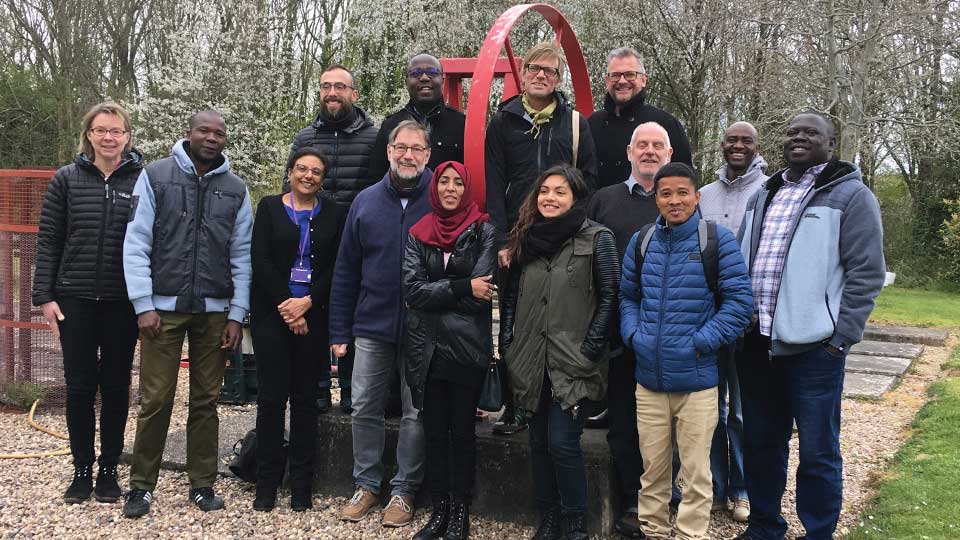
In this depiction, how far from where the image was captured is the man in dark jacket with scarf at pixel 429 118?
4.69m

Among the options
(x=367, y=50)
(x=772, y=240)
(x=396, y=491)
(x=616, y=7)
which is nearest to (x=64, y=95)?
(x=367, y=50)

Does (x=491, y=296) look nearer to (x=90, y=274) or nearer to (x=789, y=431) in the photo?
(x=789, y=431)

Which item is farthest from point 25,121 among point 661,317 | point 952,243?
point 952,243

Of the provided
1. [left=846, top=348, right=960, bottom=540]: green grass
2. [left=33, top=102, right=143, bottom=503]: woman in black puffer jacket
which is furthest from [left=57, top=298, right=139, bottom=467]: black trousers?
[left=846, top=348, right=960, bottom=540]: green grass

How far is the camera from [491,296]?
3.99 meters

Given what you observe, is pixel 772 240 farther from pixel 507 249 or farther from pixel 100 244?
pixel 100 244

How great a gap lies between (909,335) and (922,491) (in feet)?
23.8

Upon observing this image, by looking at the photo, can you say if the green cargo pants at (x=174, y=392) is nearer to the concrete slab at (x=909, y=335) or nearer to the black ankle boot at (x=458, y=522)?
the black ankle boot at (x=458, y=522)

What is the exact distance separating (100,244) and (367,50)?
605 inches

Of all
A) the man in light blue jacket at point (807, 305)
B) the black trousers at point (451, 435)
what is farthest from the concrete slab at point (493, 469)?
the man in light blue jacket at point (807, 305)

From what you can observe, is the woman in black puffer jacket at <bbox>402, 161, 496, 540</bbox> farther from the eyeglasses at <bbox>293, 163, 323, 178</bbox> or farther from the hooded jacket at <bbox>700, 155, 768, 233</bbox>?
the hooded jacket at <bbox>700, 155, 768, 233</bbox>

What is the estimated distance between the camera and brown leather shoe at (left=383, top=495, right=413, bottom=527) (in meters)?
4.31

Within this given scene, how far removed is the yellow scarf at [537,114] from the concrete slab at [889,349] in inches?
286

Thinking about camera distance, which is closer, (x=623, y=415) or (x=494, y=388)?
(x=494, y=388)
